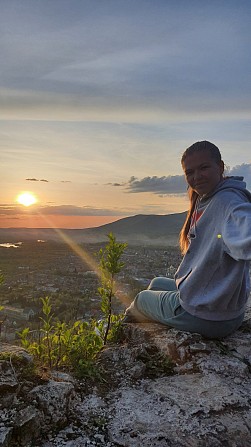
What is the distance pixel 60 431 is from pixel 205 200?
7.31 feet

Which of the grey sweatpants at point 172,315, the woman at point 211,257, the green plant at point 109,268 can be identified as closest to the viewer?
the woman at point 211,257

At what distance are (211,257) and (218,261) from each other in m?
0.07

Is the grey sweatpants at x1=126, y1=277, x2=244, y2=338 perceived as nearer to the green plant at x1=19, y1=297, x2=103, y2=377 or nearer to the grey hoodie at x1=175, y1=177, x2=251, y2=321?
the grey hoodie at x1=175, y1=177, x2=251, y2=321

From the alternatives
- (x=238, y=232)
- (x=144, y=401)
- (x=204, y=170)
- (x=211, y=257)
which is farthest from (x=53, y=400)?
(x=204, y=170)

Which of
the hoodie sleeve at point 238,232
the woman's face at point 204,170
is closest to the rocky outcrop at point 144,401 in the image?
the hoodie sleeve at point 238,232

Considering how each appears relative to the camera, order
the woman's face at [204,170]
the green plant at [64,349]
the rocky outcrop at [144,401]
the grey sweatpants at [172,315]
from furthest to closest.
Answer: the grey sweatpants at [172,315], the woman's face at [204,170], the green plant at [64,349], the rocky outcrop at [144,401]

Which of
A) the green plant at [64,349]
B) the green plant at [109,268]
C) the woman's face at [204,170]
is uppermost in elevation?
the woman's face at [204,170]

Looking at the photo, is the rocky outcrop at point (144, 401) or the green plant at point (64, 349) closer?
the rocky outcrop at point (144, 401)

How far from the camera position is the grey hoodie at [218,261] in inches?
117

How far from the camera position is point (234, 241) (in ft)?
9.17

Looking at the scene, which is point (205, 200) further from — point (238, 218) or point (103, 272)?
point (103, 272)

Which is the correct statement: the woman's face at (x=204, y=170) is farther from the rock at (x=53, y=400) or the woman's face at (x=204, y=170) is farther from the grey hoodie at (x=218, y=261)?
the rock at (x=53, y=400)

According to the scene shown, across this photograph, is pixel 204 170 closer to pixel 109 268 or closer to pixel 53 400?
pixel 109 268

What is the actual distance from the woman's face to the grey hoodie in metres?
0.07
